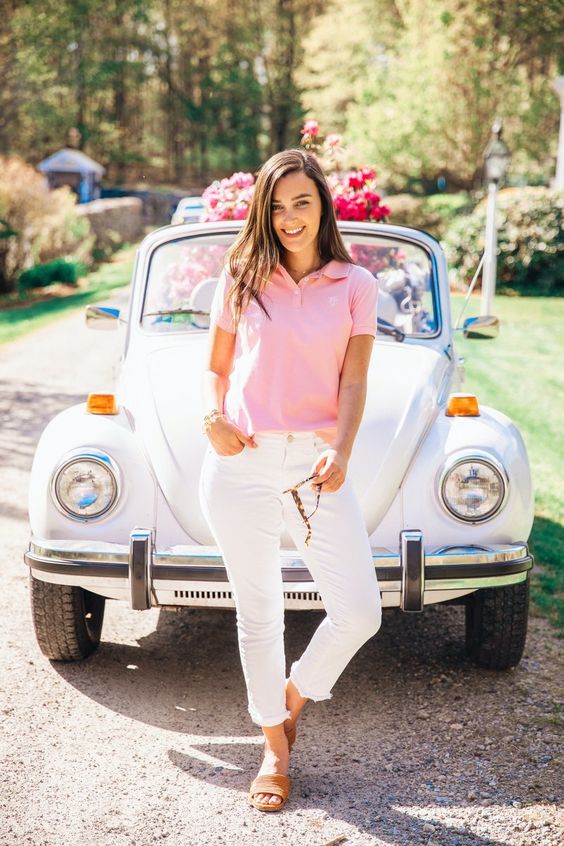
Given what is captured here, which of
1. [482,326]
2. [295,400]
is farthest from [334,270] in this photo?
[482,326]

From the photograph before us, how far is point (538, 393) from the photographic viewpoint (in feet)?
34.5

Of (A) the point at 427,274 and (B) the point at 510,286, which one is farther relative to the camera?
(B) the point at 510,286

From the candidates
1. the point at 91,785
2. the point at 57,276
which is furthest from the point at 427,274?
the point at 57,276

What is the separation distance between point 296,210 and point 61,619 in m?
2.05

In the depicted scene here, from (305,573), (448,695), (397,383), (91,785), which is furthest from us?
(397,383)

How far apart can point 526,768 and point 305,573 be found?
1.02m

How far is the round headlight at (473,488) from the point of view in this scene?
378 cm

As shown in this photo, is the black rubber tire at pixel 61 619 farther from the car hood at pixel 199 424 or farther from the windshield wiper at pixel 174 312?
the windshield wiper at pixel 174 312

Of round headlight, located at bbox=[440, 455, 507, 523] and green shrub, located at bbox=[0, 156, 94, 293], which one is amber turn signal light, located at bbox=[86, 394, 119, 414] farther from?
green shrub, located at bbox=[0, 156, 94, 293]

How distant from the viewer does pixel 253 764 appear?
3361 mm

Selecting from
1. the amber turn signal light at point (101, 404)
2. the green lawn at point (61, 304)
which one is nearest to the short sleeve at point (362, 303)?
the amber turn signal light at point (101, 404)

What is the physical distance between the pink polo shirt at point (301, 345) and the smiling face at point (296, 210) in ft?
0.32

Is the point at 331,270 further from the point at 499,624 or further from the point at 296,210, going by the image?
the point at 499,624

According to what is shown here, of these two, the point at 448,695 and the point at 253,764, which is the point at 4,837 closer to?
the point at 253,764
